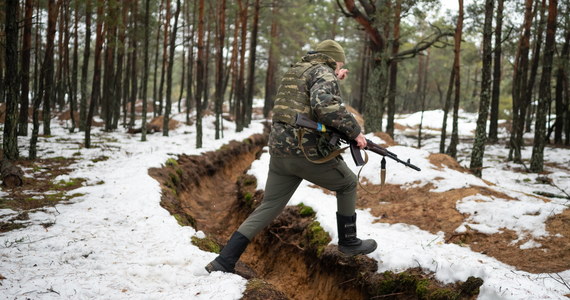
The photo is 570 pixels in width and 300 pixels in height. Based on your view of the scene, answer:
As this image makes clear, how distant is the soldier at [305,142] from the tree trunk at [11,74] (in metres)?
7.29

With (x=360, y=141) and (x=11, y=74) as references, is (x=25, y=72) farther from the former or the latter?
(x=360, y=141)

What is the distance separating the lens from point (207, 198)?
34.0 ft

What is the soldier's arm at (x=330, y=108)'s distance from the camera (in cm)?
349

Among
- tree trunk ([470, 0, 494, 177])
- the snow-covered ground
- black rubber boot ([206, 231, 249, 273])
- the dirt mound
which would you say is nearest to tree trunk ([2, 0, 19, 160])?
the snow-covered ground

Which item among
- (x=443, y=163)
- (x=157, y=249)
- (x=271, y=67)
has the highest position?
(x=271, y=67)

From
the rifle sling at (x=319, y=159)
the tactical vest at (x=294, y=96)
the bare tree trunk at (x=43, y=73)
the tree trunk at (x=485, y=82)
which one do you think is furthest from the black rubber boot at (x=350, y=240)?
the bare tree trunk at (x=43, y=73)

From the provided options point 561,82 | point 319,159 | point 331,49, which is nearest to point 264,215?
point 319,159

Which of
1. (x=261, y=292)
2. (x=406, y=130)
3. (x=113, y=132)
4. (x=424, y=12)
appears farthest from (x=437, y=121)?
(x=261, y=292)

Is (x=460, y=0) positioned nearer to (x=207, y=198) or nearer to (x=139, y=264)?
(x=207, y=198)

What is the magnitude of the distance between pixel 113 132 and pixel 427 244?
60.1 feet

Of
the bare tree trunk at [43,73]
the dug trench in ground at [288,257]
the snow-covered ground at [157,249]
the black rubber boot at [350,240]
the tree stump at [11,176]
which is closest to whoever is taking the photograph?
the snow-covered ground at [157,249]

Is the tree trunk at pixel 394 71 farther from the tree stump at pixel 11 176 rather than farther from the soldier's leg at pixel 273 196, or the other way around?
the tree stump at pixel 11 176

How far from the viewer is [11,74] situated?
26.6 feet

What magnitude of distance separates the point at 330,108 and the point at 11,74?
26.3ft
